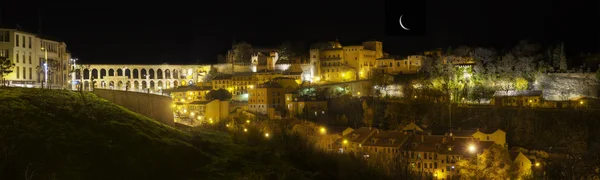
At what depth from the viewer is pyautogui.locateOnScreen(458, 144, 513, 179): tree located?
33000 mm

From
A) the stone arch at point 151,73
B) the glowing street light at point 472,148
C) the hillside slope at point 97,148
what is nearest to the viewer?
the hillside slope at point 97,148

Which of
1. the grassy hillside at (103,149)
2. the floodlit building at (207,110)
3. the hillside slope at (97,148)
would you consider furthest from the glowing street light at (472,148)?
the floodlit building at (207,110)

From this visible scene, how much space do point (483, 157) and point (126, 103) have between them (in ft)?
64.4

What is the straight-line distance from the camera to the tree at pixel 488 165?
33.0m

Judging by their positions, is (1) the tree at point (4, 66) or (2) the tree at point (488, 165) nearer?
(1) the tree at point (4, 66)

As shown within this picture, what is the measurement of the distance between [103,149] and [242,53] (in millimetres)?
66895

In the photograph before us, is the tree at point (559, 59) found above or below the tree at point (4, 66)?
above

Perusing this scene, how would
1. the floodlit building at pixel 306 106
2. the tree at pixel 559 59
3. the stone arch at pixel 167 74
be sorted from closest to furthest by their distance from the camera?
the floodlit building at pixel 306 106
the tree at pixel 559 59
the stone arch at pixel 167 74

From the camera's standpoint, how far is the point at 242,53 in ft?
276

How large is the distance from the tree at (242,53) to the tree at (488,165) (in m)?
52.0

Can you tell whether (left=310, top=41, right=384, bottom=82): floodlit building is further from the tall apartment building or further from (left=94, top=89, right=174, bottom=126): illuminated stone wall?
(left=94, top=89, right=174, bottom=126): illuminated stone wall

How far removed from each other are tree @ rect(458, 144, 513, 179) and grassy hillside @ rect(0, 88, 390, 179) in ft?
43.0

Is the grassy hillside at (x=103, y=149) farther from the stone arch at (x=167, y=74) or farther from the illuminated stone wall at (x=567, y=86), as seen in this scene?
the stone arch at (x=167, y=74)

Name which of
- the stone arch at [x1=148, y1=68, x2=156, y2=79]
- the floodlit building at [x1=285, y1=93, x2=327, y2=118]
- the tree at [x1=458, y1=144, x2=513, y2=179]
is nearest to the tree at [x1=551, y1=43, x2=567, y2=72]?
the floodlit building at [x1=285, y1=93, x2=327, y2=118]
